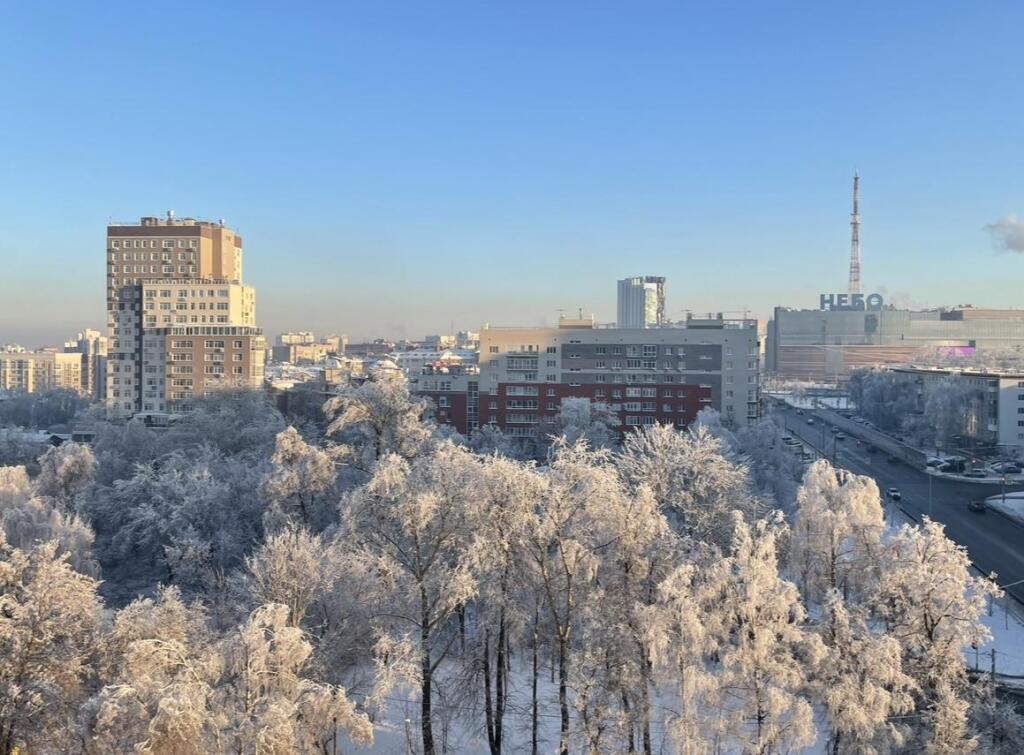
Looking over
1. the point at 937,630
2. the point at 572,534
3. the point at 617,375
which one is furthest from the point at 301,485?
the point at 617,375

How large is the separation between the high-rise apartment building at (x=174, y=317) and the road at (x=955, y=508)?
49.9 meters

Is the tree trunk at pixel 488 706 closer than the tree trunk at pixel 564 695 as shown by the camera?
No

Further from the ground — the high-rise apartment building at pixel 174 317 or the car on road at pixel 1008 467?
the high-rise apartment building at pixel 174 317

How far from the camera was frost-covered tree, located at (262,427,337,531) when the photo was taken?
3259 cm

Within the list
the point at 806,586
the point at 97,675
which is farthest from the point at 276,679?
the point at 806,586

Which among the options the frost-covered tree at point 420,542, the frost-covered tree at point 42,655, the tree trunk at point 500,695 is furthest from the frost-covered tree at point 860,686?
the frost-covered tree at point 42,655

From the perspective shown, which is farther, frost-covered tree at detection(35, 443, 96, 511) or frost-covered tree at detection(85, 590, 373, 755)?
frost-covered tree at detection(35, 443, 96, 511)

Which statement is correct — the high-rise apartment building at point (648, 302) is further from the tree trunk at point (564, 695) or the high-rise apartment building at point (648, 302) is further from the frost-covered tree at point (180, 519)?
the tree trunk at point (564, 695)

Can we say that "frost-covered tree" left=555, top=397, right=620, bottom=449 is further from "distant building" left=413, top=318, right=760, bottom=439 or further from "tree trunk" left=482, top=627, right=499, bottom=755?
"tree trunk" left=482, top=627, right=499, bottom=755

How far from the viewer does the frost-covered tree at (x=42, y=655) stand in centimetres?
1492

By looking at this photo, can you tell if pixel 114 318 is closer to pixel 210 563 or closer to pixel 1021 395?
pixel 210 563

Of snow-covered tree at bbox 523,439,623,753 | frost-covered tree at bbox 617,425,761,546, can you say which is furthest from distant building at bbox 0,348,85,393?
snow-covered tree at bbox 523,439,623,753

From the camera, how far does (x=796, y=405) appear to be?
129250mm

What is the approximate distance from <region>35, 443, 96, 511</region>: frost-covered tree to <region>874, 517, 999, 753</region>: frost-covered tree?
3636 centimetres
